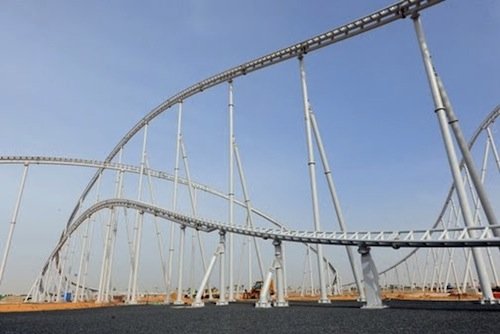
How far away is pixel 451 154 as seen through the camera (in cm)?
1509

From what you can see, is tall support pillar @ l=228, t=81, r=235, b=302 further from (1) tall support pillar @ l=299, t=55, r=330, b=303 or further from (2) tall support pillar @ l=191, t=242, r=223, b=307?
(1) tall support pillar @ l=299, t=55, r=330, b=303

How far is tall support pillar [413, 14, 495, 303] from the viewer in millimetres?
14195

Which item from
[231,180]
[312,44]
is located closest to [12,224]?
[231,180]

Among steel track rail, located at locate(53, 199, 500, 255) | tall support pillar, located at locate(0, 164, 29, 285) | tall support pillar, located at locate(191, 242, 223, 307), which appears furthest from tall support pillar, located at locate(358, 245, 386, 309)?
tall support pillar, located at locate(0, 164, 29, 285)

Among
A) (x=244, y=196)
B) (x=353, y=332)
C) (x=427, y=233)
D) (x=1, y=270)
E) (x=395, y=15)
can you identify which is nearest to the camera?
(x=353, y=332)

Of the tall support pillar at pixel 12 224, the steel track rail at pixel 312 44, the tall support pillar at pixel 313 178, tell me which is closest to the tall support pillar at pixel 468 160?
the steel track rail at pixel 312 44

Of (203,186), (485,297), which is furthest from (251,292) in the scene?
(485,297)

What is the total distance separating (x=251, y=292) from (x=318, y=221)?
20.9 metres

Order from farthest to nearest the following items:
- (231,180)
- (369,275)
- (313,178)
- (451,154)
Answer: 1. (231,180)
2. (313,178)
3. (369,275)
4. (451,154)

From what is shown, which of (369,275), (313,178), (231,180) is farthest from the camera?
(231,180)

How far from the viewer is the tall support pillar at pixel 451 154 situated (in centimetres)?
1420

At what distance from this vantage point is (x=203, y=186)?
150 ft

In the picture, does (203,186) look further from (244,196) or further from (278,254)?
(278,254)

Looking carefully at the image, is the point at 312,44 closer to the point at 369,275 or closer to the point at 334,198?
the point at 334,198
